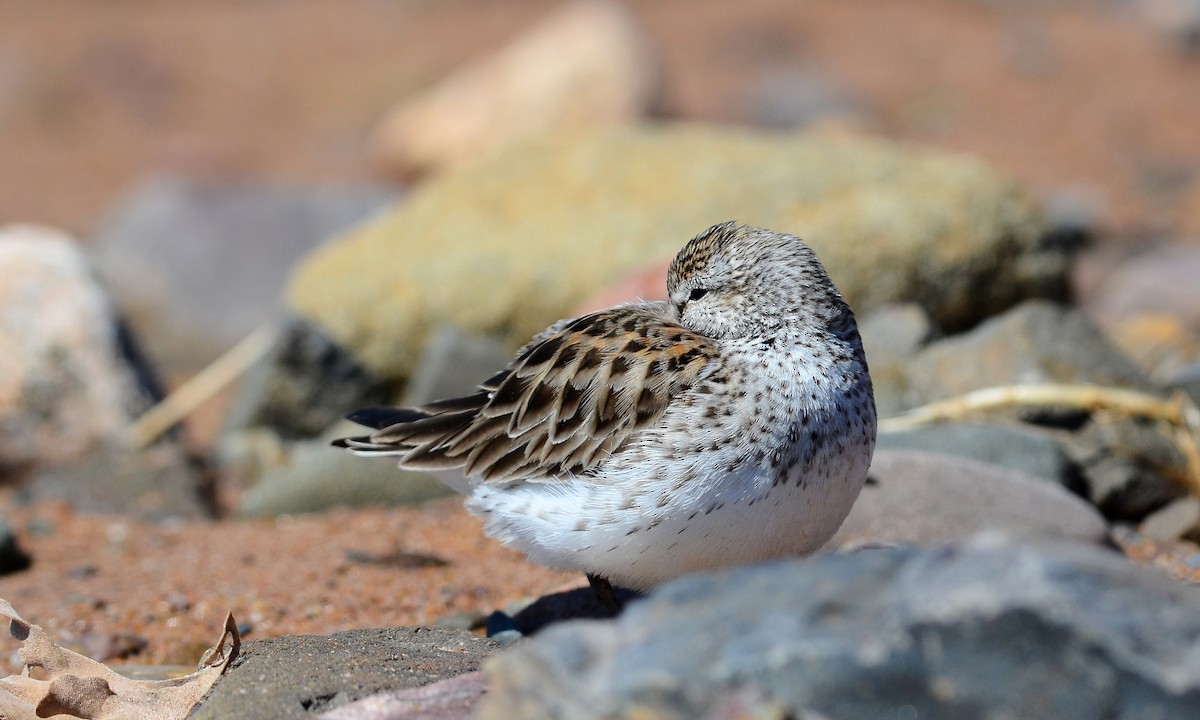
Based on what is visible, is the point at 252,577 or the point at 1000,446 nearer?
the point at 252,577

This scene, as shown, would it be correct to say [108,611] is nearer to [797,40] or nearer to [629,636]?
[629,636]

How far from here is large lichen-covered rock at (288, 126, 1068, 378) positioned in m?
9.09

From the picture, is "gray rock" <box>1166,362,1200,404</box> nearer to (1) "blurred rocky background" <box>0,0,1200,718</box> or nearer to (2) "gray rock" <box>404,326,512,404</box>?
(1) "blurred rocky background" <box>0,0,1200,718</box>

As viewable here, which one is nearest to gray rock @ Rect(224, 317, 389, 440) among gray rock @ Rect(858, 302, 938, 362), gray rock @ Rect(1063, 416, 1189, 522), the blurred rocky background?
the blurred rocky background

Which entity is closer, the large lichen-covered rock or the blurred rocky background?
the blurred rocky background

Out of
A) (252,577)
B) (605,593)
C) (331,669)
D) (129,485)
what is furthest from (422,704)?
(129,485)

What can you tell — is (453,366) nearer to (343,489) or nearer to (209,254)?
(343,489)

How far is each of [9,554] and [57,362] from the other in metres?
2.28

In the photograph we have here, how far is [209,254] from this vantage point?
1300cm

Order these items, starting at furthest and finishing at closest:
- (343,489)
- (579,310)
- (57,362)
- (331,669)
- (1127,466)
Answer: (57,362), (579,310), (343,489), (1127,466), (331,669)

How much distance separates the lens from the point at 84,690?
13.5 ft

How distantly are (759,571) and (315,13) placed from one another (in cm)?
2207

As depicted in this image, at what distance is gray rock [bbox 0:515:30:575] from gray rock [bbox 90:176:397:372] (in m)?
5.38

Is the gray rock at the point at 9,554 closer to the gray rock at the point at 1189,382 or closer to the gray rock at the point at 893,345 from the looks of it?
the gray rock at the point at 893,345
